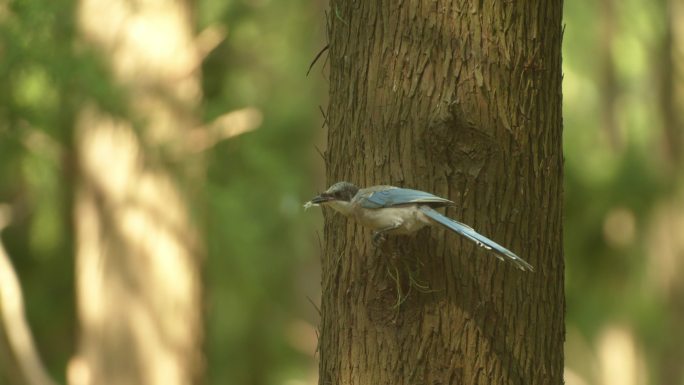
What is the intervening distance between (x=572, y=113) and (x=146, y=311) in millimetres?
9553

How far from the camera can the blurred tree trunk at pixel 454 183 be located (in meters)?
2.59

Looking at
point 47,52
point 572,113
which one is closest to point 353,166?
point 47,52

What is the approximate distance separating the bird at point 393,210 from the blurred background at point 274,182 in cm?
321

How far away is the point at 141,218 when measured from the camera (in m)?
6.60

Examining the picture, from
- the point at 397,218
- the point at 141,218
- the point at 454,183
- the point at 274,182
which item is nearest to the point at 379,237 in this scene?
the point at 397,218

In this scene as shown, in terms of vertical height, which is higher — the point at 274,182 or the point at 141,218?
the point at 274,182

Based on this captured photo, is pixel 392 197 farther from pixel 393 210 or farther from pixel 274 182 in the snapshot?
pixel 274 182

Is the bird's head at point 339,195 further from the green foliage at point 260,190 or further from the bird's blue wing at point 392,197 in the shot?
the green foliage at point 260,190

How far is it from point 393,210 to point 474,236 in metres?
0.24

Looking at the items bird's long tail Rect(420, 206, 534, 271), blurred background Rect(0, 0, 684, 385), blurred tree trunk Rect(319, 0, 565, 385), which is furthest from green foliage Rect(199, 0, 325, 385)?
bird's long tail Rect(420, 206, 534, 271)

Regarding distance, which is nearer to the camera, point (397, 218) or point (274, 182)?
point (397, 218)

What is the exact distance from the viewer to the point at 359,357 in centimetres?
267

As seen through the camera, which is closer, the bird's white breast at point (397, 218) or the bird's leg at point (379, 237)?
the bird's white breast at point (397, 218)

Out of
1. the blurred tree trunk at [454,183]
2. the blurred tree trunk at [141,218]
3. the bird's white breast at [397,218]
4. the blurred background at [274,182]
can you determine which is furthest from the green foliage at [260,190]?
the bird's white breast at [397,218]
